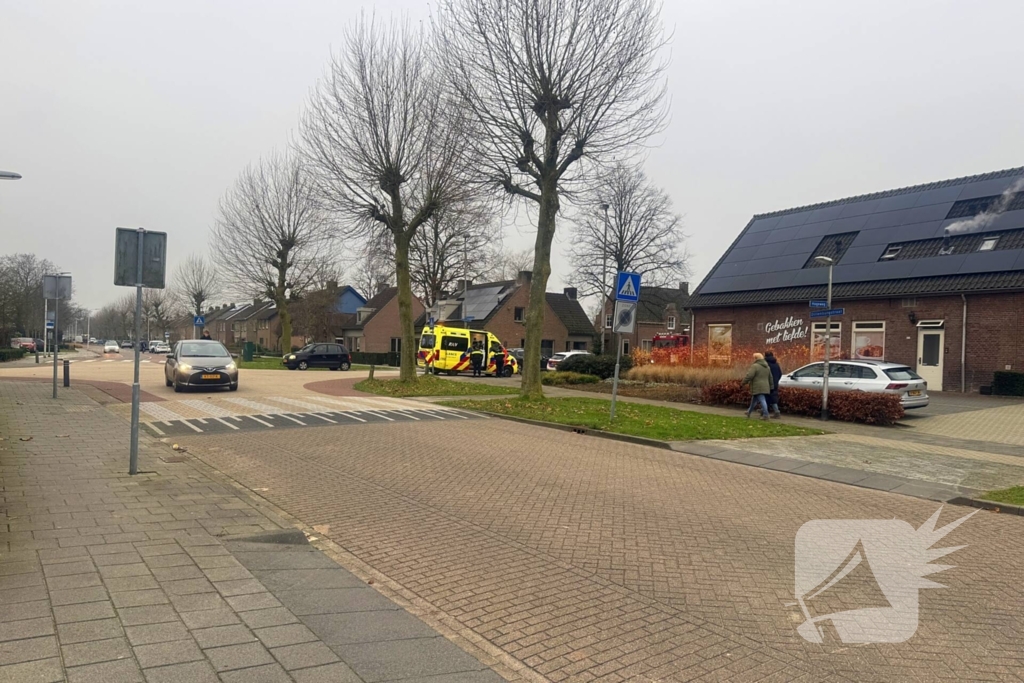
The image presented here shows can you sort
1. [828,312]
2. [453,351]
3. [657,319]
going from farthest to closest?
[657,319], [453,351], [828,312]

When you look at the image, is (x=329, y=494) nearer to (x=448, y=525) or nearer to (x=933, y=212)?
(x=448, y=525)

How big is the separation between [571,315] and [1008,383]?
133 ft

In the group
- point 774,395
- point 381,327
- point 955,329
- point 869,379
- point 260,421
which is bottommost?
point 260,421

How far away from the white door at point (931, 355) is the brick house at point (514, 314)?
31.2m

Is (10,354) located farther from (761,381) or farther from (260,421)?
(761,381)

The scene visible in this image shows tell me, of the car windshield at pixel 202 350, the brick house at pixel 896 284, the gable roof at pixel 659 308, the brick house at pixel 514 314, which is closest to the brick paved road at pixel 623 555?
the car windshield at pixel 202 350

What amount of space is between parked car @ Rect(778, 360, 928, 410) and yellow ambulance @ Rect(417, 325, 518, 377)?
61.9 feet

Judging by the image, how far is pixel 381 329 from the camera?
62.0 m

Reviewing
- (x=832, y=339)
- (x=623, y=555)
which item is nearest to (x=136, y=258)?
(x=623, y=555)

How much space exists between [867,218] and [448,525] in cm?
3004

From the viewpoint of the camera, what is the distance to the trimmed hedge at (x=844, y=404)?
51.8ft

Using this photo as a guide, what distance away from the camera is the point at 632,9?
17.6 metres

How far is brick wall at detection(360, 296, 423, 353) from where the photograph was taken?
61562 millimetres

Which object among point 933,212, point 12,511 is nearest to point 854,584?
point 12,511
